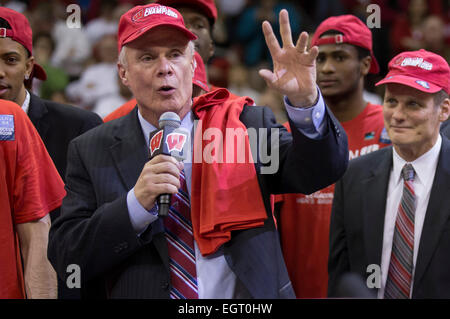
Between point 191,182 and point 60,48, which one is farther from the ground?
point 60,48

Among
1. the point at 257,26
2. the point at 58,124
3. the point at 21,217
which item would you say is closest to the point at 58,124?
the point at 58,124

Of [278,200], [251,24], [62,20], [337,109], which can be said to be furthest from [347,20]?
[62,20]

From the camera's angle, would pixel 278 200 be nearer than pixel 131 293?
No

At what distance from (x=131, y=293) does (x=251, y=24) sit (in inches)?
215

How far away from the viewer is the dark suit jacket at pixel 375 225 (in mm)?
2527

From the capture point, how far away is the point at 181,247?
2.01 m

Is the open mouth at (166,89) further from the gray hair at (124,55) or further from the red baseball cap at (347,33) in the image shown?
the red baseball cap at (347,33)

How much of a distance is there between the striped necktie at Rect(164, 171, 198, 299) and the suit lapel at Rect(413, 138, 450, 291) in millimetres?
1008

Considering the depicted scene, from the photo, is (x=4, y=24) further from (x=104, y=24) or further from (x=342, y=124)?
(x=104, y=24)

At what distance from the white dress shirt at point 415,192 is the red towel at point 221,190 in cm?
90

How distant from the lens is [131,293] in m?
1.99

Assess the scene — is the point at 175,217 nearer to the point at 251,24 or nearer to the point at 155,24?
the point at 155,24

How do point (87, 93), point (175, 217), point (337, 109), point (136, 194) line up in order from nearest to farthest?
1. point (136, 194)
2. point (175, 217)
3. point (337, 109)
4. point (87, 93)

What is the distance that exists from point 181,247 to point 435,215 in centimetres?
114
